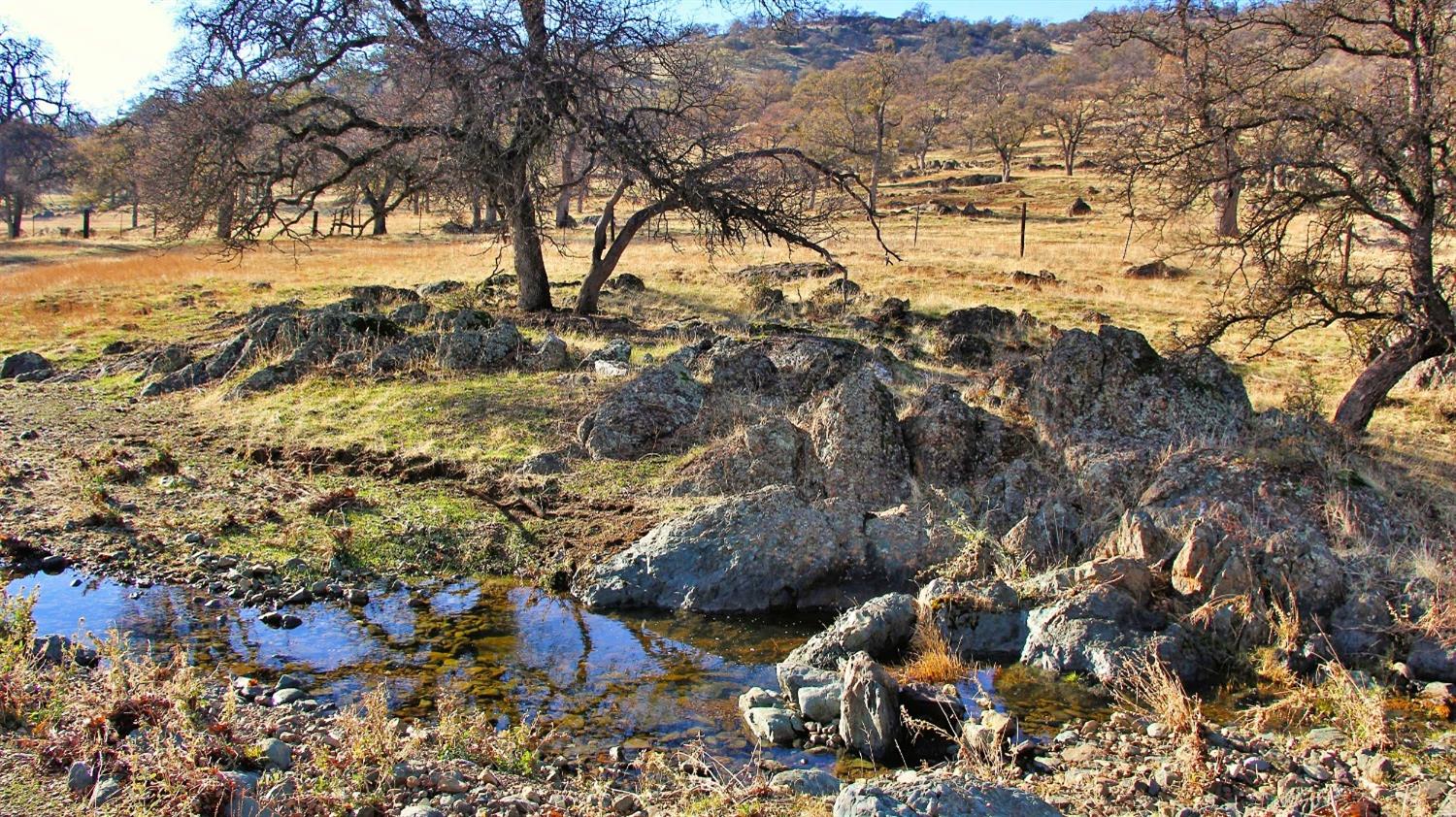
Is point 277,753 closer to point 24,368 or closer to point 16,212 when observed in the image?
point 24,368

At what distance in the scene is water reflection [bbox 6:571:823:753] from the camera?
629 cm

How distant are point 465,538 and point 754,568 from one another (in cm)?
282

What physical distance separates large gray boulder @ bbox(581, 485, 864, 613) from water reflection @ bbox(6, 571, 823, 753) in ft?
0.88

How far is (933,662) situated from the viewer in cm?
677

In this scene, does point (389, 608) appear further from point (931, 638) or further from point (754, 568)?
point (931, 638)

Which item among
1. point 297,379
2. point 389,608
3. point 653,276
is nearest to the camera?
point 389,608

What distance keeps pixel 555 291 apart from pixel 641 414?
41.0 ft

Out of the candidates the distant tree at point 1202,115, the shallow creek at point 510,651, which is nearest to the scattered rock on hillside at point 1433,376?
the distant tree at point 1202,115

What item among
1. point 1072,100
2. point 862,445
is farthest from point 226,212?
point 1072,100

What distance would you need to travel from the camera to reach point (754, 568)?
824cm

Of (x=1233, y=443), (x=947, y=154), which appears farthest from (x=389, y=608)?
(x=947, y=154)

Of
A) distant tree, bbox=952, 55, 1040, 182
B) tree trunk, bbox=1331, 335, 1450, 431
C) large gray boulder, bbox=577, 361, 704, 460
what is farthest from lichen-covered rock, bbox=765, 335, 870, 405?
distant tree, bbox=952, 55, 1040, 182

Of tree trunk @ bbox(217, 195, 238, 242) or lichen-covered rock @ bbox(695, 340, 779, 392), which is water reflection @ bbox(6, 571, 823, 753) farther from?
tree trunk @ bbox(217, 195, 238, 242)

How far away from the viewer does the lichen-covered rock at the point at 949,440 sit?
998cm
